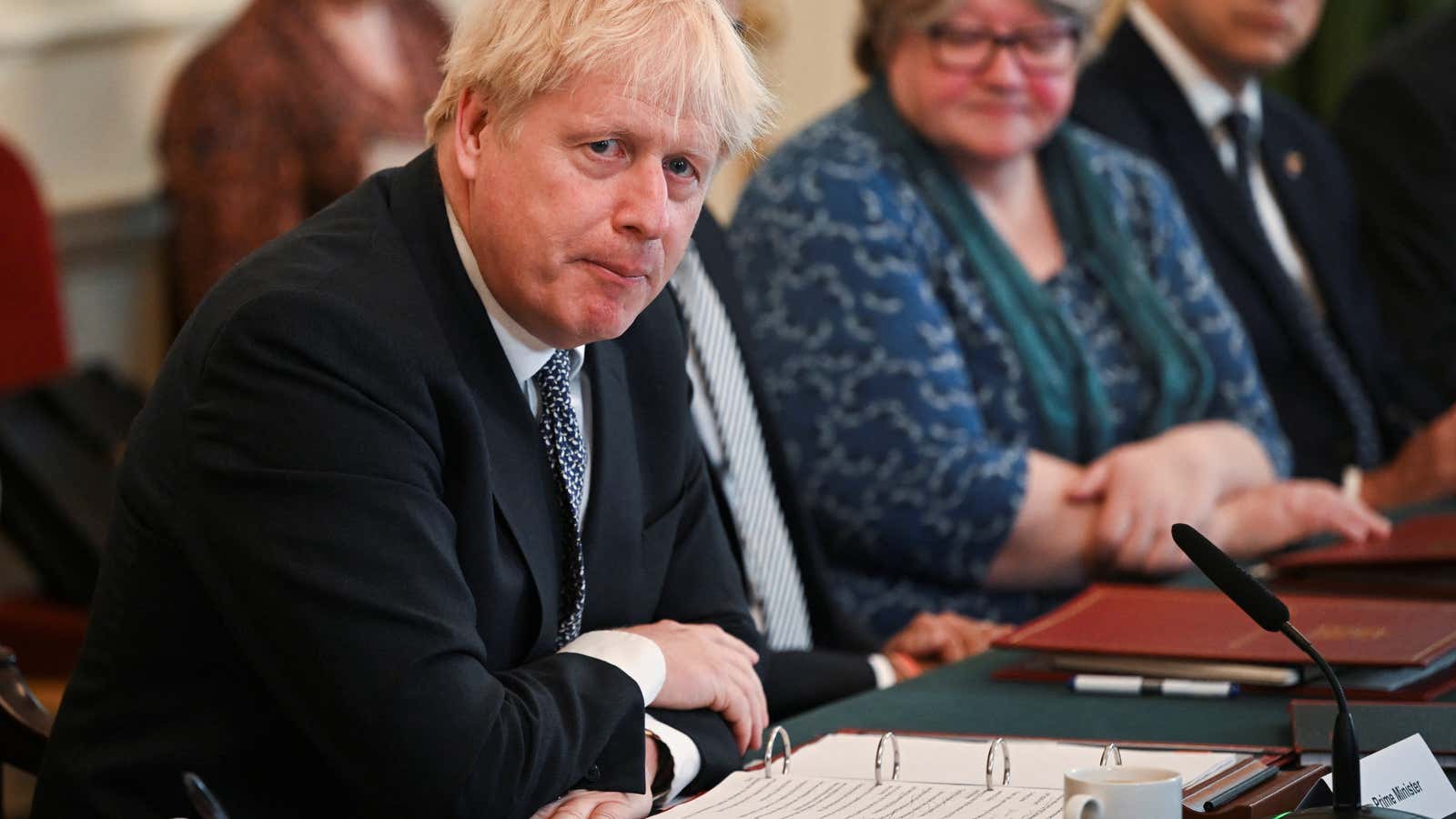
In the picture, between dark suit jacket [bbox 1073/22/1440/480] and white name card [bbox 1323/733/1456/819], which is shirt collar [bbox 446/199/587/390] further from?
dark suit jacket [bbox 1073/22/1440/480]

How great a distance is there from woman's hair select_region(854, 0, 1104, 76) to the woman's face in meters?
0.01

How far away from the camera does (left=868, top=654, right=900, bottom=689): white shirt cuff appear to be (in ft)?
7.23

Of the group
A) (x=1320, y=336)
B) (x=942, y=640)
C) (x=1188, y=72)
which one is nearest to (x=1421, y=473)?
(x=1320, y=336)

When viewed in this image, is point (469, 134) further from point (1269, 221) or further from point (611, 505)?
point (1269, 221)

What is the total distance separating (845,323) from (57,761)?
131 cm

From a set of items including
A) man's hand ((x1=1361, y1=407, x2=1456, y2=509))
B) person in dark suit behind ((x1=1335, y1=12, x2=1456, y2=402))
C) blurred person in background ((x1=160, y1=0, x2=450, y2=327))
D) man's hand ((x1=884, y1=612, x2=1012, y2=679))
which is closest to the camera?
man's hand ((x1=884, y1=612, x2=1012, y2=679))

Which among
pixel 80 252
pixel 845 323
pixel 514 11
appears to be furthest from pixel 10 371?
pixel 514 11

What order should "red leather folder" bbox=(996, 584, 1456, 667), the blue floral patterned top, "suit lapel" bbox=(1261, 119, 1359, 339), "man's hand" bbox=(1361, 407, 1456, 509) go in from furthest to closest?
"suit lapel" bbox=(1261, 119, 1359, 339) < "man's hand" bbox=(1361, 407, 1456, 509) < the blue floral patterned top < "red leather folder" bbox=(996, 584, 1456, 667)

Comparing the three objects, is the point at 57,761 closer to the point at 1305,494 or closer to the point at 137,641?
the point at 137,641

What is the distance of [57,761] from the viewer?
4.98ft

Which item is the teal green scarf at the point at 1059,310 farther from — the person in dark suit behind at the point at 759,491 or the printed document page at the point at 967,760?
the printed document page at the point at 967,760

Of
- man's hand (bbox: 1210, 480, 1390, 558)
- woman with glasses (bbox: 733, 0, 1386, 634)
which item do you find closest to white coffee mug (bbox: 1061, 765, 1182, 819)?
woman with glasses (bbox: 733, 0, 1386, 634)

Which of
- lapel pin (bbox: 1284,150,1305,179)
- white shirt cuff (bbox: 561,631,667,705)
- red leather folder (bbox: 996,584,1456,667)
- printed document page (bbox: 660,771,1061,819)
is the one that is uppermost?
lapel pin (bbox: 1284,150,1305,179)

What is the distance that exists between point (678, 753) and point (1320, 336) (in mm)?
2112
